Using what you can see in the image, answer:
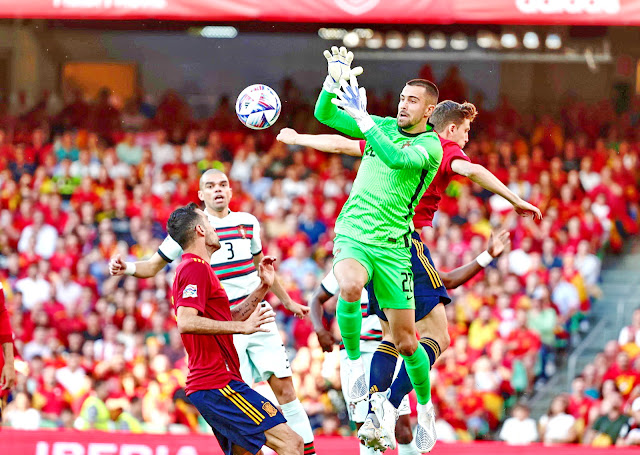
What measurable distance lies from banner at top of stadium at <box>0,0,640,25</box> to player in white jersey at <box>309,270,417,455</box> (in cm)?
691

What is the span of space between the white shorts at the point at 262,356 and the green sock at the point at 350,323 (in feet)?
3.82

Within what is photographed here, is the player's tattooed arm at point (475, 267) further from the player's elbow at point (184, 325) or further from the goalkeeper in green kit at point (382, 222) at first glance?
the player's elbow at point (184, 325)

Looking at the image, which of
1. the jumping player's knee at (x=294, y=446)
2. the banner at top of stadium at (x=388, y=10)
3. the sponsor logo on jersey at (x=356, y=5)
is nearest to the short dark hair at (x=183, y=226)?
the jumping player's knee at (x=294, y=446)

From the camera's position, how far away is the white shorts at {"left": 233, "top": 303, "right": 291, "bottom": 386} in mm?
8234

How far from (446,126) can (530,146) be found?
34.2ft

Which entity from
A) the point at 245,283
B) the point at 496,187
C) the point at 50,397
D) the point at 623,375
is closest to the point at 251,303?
the point at 245,283

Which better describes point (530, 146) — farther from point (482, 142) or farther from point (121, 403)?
point (121, 403)

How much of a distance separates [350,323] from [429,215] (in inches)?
44.7

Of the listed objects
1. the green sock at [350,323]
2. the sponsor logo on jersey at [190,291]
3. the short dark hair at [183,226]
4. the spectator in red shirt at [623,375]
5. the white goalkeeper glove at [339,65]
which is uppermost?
the white goalkeeper glove at [339,65]

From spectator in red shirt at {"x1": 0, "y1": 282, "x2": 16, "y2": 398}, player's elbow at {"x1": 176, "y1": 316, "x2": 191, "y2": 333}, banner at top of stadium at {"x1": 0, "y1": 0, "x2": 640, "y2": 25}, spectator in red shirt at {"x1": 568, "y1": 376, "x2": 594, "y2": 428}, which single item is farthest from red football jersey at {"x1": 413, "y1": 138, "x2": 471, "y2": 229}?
banner at top of stadium at {"x1": 0, "y1": 0, "x2": 640, "y2": 25}

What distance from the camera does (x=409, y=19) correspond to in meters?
14.6

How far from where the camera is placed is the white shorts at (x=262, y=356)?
8234mm

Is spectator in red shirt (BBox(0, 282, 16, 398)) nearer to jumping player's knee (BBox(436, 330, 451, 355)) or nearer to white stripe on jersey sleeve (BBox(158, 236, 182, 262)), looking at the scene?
white stripe on jersey sleeve (BBox(158, 236, 182, 262))

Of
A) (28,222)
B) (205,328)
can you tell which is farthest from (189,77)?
(205,328)
